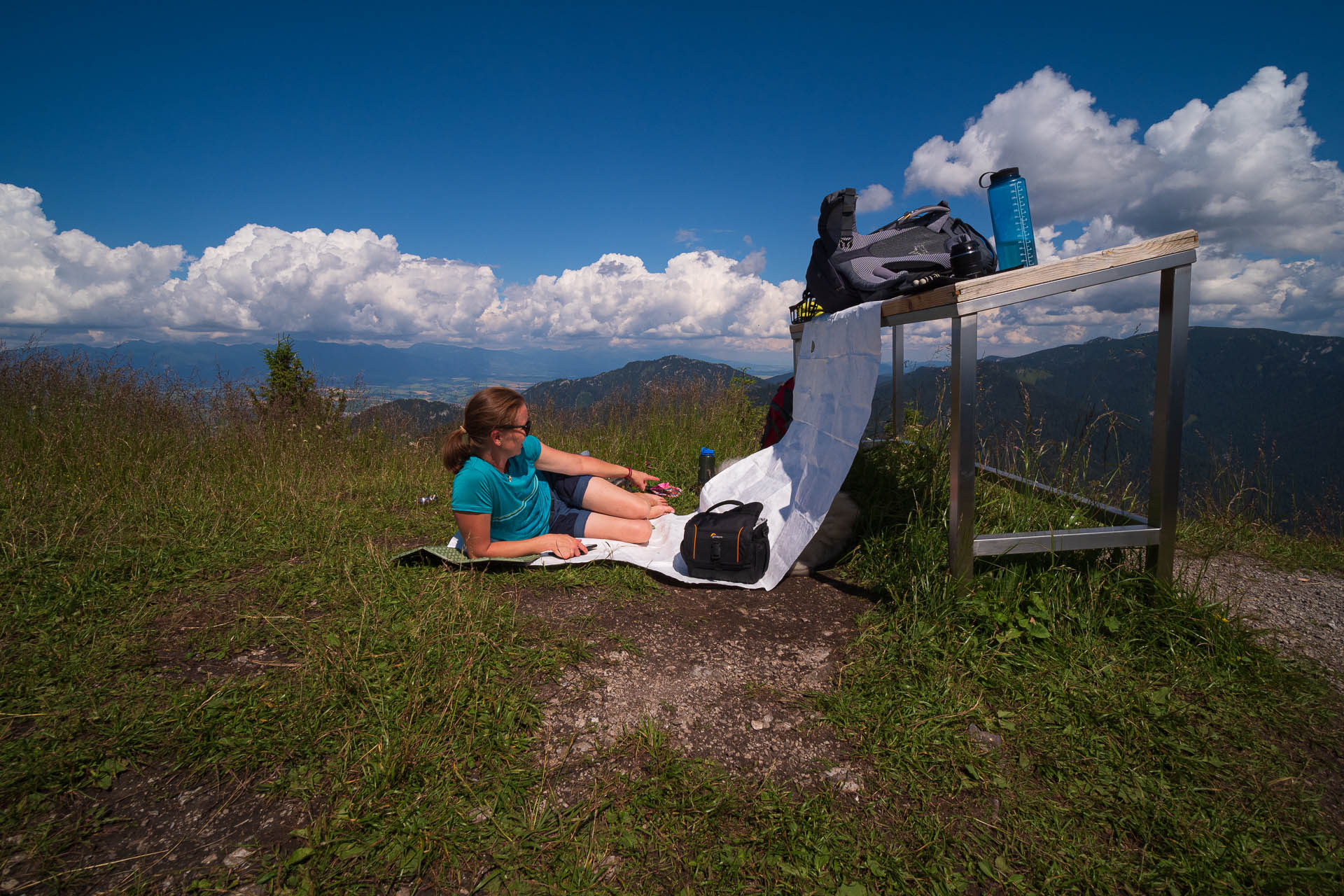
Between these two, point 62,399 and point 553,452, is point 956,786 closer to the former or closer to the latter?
point 553,452

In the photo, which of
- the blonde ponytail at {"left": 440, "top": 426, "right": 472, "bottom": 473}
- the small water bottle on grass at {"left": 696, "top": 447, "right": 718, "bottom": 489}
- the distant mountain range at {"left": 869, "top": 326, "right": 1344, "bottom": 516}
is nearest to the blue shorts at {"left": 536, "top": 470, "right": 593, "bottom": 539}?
the blonde ponytail at {"left": 440, "top": 426, "right": 472, "bottom": 473}

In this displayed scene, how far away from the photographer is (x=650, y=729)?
1962 mm

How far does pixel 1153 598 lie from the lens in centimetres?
252

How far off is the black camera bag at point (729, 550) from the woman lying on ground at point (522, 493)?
2.22 ft

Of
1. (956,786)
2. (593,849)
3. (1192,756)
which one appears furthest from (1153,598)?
(593,849)

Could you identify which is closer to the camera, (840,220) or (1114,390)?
(840,220)

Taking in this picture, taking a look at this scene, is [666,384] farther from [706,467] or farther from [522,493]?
[522,493]

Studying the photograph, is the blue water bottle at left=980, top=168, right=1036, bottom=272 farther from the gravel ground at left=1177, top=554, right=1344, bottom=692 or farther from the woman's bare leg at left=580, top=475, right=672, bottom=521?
the woman's bare leg at left=580, top=475, right=672, bottom=521

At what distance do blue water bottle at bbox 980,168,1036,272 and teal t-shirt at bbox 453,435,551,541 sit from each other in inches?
110

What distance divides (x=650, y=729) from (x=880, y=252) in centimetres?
285

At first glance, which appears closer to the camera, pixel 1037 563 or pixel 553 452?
pixel 1037 563

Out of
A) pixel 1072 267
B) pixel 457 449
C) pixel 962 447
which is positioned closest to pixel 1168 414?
pixel 1072 267

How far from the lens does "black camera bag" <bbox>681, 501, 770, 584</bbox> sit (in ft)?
10.3

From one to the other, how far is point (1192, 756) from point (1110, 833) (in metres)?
0.48
